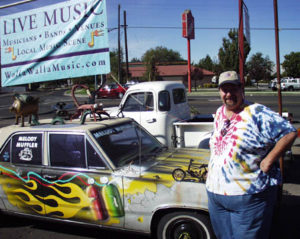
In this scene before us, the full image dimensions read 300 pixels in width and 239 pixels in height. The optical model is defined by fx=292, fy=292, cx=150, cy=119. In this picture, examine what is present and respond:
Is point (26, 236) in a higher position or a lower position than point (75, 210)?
lower

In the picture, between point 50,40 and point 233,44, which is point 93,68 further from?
point 233,44

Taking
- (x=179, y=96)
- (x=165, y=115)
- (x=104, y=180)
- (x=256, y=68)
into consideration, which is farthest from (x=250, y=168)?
(x=256, y=68)

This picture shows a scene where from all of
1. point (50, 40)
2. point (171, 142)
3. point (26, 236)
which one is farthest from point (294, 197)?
point (50, 40)

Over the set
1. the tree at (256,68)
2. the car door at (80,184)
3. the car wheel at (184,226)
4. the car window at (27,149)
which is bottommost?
the car wheel at (184,226)

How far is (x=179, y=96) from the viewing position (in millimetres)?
7117

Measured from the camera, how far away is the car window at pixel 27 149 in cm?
375

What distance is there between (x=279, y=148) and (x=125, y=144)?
2212 millimetres

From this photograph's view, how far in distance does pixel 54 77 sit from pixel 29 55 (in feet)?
1.73

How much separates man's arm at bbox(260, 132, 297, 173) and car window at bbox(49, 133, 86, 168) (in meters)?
2.14

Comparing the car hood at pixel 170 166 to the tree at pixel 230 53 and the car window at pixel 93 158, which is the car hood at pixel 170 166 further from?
the tree at pixel 230 53

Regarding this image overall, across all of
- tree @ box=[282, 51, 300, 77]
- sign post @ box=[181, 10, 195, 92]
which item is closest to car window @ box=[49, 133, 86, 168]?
sign post @ box=[181, 10, 195, 92]

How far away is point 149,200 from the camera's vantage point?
3076 millimetres

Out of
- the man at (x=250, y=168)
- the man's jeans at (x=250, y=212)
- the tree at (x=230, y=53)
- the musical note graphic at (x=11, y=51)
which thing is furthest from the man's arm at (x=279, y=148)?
the tree at (x=230, y=53)

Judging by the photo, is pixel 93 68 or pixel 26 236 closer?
pixel 26 236
